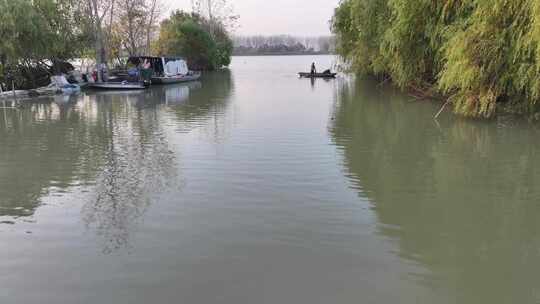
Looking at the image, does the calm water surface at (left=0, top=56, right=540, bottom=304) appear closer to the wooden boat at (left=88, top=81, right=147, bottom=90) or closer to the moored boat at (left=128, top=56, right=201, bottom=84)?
the wooden boat at (left=88, top=81, right=147, bottom=90)

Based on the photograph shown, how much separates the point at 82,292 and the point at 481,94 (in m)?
12.4

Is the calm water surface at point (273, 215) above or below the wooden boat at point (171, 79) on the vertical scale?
below

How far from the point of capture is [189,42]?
54.9 m

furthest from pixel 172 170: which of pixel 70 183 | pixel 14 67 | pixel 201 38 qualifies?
pixel 201 38

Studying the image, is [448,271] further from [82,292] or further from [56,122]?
[56,122]

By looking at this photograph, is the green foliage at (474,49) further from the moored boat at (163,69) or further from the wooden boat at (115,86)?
the moored boat at (163,69)

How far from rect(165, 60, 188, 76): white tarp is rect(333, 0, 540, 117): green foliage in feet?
66.4

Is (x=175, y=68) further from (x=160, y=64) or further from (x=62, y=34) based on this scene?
(x=62, y=34)

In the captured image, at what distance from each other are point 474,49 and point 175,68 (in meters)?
28.4

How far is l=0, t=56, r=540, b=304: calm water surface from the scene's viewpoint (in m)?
5.31

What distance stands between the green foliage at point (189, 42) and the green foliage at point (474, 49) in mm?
35201

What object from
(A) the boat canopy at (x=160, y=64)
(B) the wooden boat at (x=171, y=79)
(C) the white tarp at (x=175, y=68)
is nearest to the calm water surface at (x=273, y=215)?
(B) the wooden boat at (x=171, y=79)

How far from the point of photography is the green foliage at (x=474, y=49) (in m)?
13.0

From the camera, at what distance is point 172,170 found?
10.1 m
